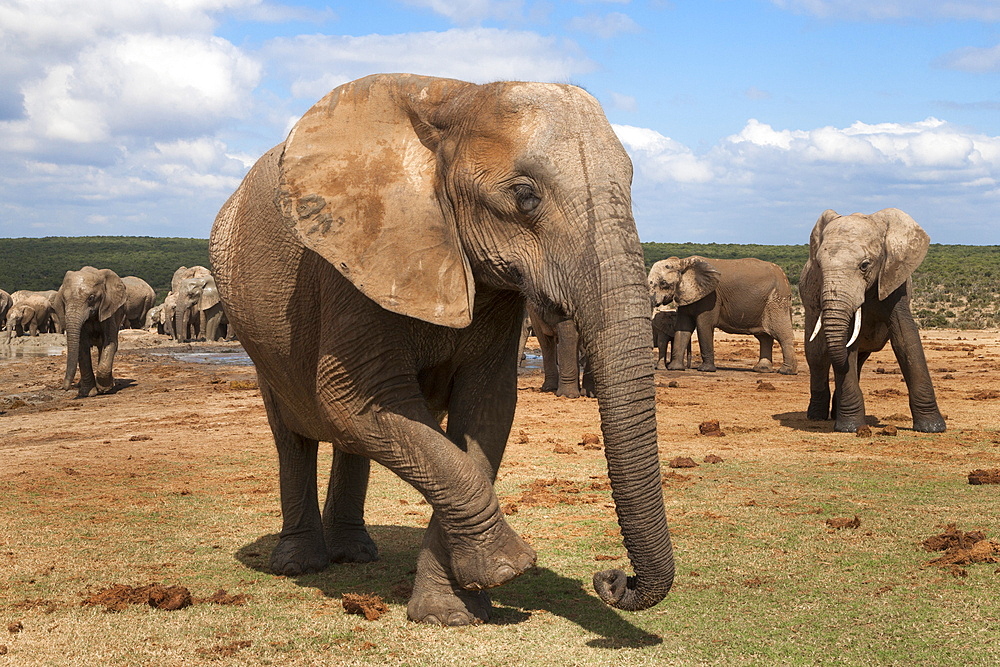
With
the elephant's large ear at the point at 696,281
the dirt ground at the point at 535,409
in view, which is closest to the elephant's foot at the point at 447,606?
the dirt ground at the point at 535,409

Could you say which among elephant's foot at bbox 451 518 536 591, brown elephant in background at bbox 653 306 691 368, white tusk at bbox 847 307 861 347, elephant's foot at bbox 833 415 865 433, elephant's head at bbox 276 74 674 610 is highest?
elephant's head at bbox 276 74 674 610

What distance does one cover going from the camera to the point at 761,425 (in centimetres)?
1233

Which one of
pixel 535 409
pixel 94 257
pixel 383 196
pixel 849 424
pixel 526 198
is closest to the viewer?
pixel 526 198

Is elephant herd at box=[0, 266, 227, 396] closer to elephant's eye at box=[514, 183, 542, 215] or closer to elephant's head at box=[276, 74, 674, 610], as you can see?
elephant's head at box=[276, 74, 674, 610]

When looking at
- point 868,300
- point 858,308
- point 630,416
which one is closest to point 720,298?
point 868,300

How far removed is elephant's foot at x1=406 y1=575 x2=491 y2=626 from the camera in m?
4.68

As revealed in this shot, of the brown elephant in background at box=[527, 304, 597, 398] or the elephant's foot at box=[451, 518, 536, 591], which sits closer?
the elephant's foot at box=[451, 518, 536, 591]

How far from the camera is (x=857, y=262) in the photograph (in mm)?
10633

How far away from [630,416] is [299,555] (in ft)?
9.04

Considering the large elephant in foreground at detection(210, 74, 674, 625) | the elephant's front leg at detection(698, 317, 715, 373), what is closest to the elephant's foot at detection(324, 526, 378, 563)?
the large elephant in foreground at detection(210, 74, 674, 625)

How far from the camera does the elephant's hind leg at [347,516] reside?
612cm

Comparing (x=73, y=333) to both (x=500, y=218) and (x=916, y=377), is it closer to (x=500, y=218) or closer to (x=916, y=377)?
(x=916, y=377)

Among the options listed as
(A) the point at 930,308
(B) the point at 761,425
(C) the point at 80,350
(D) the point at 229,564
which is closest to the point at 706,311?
(B) the point at 761,425

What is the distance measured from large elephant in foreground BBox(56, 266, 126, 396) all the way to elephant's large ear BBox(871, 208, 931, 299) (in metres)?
14.2
